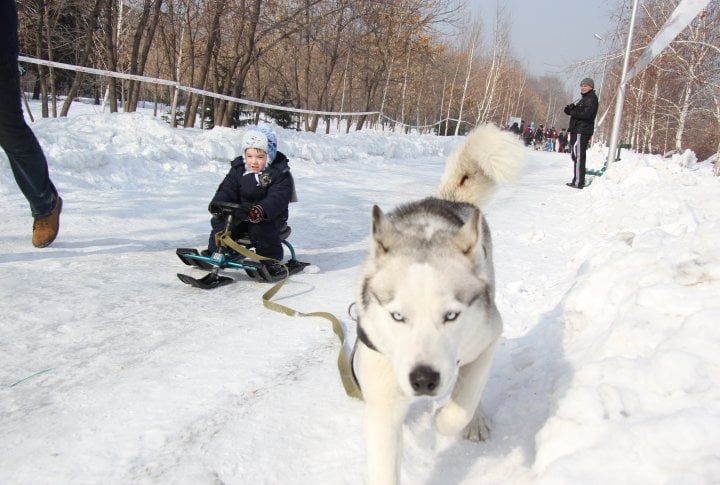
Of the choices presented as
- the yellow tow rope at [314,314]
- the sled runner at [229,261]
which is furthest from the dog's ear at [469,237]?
the sled runner at [229,261]

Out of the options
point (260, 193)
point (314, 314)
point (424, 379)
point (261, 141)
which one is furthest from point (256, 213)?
point (424, 379)

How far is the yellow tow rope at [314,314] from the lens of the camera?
256 centimetres

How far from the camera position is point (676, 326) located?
80.4 inches

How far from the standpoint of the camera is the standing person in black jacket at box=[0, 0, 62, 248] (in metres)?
3.38

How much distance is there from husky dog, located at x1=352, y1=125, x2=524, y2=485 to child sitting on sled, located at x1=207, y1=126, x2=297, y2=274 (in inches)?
85.4

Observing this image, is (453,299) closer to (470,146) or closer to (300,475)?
(300,475)

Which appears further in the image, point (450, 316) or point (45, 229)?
point (45, 229)

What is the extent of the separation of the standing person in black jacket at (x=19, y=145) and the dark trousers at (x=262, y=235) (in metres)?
1.30

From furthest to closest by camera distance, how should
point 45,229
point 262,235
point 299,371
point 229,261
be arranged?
point 262,235
point 229,261
point 45,229
point 299,371

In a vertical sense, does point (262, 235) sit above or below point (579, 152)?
below

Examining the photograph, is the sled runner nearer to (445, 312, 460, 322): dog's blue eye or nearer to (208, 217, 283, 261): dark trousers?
(208, 217, 283, 261): dark trousers

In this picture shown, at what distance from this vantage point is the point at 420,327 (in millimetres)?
1788

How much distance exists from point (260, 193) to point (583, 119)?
30.1 feet

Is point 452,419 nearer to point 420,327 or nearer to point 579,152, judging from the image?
point 420,327
